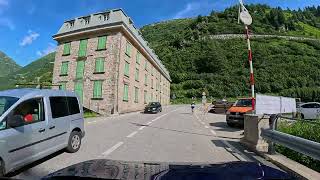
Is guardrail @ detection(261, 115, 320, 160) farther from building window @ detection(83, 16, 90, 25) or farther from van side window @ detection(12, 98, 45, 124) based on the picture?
building window @ detection(83, 16, 90, 25)

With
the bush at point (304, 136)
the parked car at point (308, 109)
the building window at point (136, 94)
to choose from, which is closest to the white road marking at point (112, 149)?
the bush at point (304, 136)

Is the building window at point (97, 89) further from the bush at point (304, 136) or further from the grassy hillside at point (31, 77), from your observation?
the bush at point (304, 136)

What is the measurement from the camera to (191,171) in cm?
265

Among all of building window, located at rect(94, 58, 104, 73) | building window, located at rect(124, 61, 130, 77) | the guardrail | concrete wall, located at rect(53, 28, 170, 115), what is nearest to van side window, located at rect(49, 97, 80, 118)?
the guardrail

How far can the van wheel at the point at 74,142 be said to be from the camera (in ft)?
31.3

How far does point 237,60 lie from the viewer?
113750mm

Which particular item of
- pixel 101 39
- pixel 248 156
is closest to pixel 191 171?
pixel 248 156

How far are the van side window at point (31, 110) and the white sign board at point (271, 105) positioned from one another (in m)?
8.60

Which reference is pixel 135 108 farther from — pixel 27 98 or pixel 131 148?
pixel 27 98

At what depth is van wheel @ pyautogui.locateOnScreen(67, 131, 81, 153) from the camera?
9.54 metres

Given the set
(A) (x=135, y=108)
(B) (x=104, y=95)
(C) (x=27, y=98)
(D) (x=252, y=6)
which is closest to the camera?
(C) (x=27, y=98)

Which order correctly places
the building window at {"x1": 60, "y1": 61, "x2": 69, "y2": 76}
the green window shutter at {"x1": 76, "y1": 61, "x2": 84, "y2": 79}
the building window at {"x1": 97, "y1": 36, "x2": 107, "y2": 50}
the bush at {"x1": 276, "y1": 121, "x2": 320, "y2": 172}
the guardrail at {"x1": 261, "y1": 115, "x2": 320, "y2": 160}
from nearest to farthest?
the guardrail at {"x1": 261, "y1": 115, "x2": 320, "y2": 160} → the bush at {"x1": 276, "y1": 121, "x2": 320, "y2": 172} → the building window at {"x1": 97, "y1": 36, "x2": 107, "y2": 50} → the green window shutter at {"x1": 76, "y1": 61, "x2": 84, "y2": 79} → the building window at {"x1": 60, "y1": 61, "x2": 69, "y2": 76}

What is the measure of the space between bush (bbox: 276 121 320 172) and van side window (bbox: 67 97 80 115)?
6.39 m

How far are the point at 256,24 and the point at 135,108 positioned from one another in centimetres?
11918
